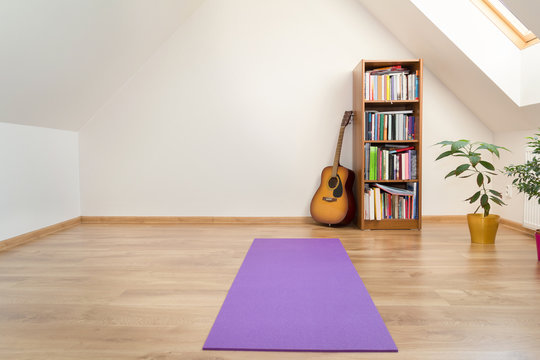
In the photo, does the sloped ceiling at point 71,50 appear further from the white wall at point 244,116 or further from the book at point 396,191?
the book at point 396,191

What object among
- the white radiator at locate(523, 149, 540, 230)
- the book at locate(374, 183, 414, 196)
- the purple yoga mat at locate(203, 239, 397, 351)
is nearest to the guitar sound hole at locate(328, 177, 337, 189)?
the book at locate(374, 183, 414, 196)

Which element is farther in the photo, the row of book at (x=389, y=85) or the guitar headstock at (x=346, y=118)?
the guitar headstock at (x=346, y=118)

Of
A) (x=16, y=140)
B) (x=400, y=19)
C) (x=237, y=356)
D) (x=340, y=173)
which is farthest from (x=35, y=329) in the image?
(x=400, y=19)

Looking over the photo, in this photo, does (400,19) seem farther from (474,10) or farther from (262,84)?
(262,84)

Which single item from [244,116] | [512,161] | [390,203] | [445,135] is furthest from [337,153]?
[512,161]

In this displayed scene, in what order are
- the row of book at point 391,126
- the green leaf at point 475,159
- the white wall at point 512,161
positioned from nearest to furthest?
the green leaf at point 475,159 → the white wall at point 512,161 → the row of book at point 391,126

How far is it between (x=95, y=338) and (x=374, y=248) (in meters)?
1.99

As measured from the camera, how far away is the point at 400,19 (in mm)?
3537

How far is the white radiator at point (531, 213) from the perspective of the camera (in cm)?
317

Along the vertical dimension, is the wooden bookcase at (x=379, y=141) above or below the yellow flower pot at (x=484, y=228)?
above

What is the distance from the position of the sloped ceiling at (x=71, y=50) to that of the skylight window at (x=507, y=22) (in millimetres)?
2534

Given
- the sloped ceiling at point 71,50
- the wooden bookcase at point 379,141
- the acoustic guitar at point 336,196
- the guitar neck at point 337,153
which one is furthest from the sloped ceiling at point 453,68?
the sloped ceiling at point 71,50

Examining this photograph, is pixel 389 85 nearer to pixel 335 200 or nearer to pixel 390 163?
pixel 390 163

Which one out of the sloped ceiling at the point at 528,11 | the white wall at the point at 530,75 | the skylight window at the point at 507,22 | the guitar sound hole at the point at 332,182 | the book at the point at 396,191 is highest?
the skylight window at the point at 507,22
